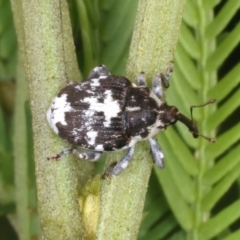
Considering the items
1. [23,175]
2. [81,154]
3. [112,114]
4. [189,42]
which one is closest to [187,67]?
[189,42]

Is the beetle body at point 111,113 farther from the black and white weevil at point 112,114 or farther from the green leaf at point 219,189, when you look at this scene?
the green leaf at point 219,189

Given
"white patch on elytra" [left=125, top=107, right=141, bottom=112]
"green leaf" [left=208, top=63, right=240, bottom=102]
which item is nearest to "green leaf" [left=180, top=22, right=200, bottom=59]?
"green leaf" [left=208, top=63, right=240, bottom=102]

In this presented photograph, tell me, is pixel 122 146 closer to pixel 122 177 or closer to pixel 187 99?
pixel 122 177

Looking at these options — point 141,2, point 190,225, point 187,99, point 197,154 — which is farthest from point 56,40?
point 190,225

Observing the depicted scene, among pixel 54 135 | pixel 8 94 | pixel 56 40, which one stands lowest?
pixel 8 94

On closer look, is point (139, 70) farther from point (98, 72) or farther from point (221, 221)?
point (221, 221)

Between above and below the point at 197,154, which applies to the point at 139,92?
above

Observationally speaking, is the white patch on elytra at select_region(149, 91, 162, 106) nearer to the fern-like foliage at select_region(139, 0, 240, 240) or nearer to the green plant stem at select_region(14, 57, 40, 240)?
the fern-like foliage at select_region(139, 0, 240, 240)
